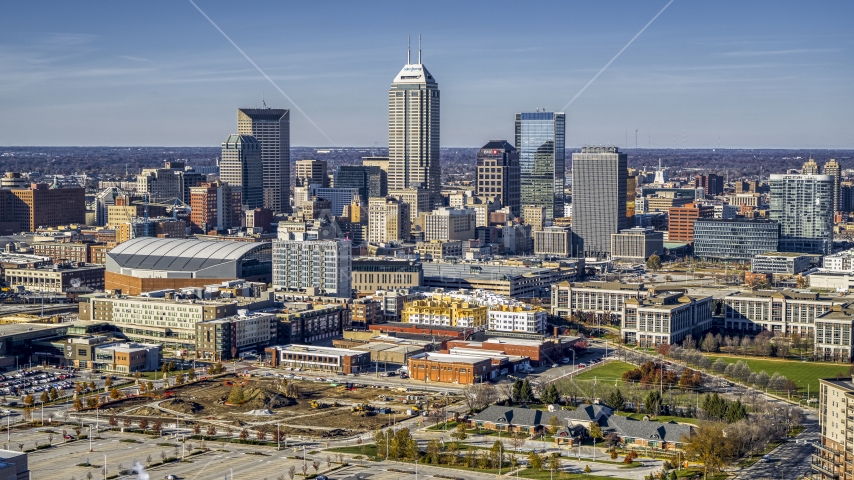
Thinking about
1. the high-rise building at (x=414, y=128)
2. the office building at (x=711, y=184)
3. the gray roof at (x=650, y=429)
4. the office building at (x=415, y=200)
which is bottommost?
the gray roof at (x=650, y=429)

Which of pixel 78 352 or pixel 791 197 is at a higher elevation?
pixel 791 197

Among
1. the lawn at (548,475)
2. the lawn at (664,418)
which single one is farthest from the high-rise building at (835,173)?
the lawn at (548,475)

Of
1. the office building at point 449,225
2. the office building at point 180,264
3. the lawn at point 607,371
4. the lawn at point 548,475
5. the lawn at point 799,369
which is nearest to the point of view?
the lawn at point 548,475

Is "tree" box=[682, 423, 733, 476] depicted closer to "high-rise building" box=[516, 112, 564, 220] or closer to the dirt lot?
the dirt lot

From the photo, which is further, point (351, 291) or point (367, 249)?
point (367, 249)

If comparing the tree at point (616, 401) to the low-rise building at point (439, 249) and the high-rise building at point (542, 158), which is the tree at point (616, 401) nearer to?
the low-rise building at point (439, 249)

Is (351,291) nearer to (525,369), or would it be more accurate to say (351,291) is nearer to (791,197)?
(525,369)

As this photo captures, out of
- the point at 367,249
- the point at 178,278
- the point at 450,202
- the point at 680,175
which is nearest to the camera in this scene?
the point at 178,278

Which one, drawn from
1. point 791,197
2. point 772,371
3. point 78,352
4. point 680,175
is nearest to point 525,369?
point 772,371
